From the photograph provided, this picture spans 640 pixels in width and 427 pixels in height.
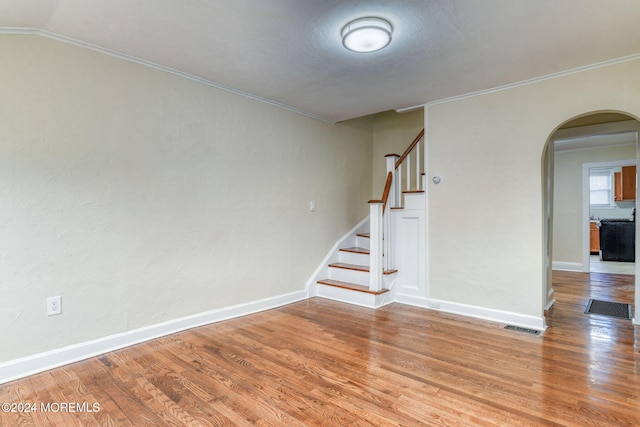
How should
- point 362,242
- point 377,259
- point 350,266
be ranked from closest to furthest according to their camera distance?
point 377,259 < point 350,266 < point 362,242

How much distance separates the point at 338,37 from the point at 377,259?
7.94ft

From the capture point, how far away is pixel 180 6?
2.00m

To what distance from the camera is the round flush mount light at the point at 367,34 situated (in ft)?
7.00

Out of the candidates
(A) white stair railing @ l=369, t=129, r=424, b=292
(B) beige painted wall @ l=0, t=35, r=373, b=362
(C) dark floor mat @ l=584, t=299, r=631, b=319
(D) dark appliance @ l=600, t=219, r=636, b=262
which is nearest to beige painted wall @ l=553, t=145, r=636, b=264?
(D) dark appliance @ l=600, t=219, r=636, b=262

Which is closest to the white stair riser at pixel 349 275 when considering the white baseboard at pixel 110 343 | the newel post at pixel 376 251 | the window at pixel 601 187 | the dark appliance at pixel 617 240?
the newel post at pixel 376 251

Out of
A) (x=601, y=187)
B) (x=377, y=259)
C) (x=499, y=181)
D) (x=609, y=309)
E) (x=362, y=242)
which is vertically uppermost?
(x=601, y=187)

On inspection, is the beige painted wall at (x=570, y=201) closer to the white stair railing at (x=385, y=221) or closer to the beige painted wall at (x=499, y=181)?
the white stair railing at (x=385, y=221)

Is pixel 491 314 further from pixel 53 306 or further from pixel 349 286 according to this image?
pixel 53 306

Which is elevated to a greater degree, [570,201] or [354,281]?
[570,201]

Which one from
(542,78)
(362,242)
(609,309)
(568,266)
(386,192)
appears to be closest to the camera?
(542,78)

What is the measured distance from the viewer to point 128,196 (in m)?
2.71

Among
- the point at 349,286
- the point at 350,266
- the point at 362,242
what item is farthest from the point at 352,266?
the point at 362,242

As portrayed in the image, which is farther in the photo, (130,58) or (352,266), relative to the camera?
(352,266)

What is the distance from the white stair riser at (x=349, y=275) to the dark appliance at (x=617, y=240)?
6687 millimetres
